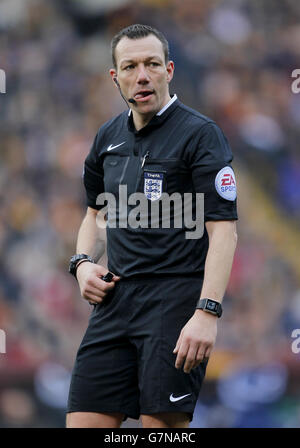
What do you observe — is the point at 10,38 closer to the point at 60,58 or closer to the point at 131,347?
the point at 60,58

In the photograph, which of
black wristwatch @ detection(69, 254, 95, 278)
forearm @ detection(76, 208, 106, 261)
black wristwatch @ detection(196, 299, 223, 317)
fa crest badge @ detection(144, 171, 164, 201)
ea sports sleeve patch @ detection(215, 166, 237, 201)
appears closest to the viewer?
black wristwatch @ detection(196, 299, 223, 317)

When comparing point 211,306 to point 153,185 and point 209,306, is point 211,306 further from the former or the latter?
point 153,185

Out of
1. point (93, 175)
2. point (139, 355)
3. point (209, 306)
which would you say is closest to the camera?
point (209, 306)

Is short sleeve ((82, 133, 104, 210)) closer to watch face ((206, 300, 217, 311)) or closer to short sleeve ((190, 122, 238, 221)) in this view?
short sleeve ((190, 122, 238, 221))

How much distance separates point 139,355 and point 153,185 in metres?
0.69

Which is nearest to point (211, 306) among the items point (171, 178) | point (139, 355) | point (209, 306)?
point (209, 306)

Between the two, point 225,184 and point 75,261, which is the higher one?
point 225,184

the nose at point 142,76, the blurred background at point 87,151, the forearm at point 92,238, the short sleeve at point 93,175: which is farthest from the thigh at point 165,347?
the blurred background at point 87,151

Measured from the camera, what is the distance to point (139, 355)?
10.4 feet

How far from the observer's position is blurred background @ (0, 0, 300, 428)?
672 cm

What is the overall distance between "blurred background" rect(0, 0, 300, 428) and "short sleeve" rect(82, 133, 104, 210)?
11.0ft

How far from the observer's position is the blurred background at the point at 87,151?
672 cm

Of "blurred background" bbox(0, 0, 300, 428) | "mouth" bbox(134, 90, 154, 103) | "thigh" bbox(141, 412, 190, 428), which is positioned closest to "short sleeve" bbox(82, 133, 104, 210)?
"mouth" bbox(134, 90, 154, 103)
